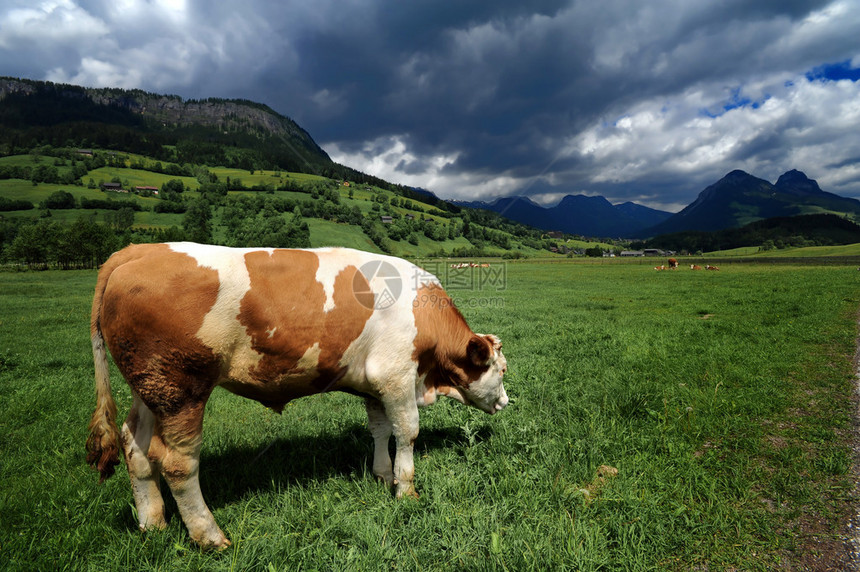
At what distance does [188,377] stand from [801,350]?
39.1ft

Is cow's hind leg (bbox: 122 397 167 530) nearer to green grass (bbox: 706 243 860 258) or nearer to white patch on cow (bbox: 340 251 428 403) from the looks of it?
white patch on cow (bbox: 340 251 428 403)

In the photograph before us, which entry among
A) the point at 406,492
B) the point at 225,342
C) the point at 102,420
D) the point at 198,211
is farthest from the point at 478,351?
the point at 198,211

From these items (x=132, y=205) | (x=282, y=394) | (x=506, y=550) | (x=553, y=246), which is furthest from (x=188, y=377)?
(x=553, y=246)

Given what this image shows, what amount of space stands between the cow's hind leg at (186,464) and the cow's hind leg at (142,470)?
0.37m

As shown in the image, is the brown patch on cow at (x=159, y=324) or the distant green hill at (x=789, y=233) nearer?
the brown patch on cow at (x=159, y=324)

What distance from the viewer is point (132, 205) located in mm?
108062

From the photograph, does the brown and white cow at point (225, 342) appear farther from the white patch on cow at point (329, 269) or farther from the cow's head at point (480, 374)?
the cow's head at point (480, 374)

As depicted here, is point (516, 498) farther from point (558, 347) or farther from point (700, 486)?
point (558, 347)

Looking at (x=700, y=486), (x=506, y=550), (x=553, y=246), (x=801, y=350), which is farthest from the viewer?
(x=553, y=246)

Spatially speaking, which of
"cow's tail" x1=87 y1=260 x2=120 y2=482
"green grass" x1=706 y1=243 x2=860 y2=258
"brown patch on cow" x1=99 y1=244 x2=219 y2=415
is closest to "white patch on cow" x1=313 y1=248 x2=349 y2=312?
"brown patch on cow" x1=99 y1=244 x2=219 y2=415

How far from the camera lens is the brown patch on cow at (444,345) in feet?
13.3

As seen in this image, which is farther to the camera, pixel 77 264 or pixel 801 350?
pixel 77 264

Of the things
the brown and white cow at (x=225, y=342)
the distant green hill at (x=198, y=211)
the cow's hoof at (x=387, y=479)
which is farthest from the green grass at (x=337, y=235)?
the brown and white cow at (x=225, y=342)

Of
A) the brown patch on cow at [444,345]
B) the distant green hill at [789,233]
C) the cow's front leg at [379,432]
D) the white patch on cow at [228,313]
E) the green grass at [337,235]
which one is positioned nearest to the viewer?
the white patch on cow at [228,313]
